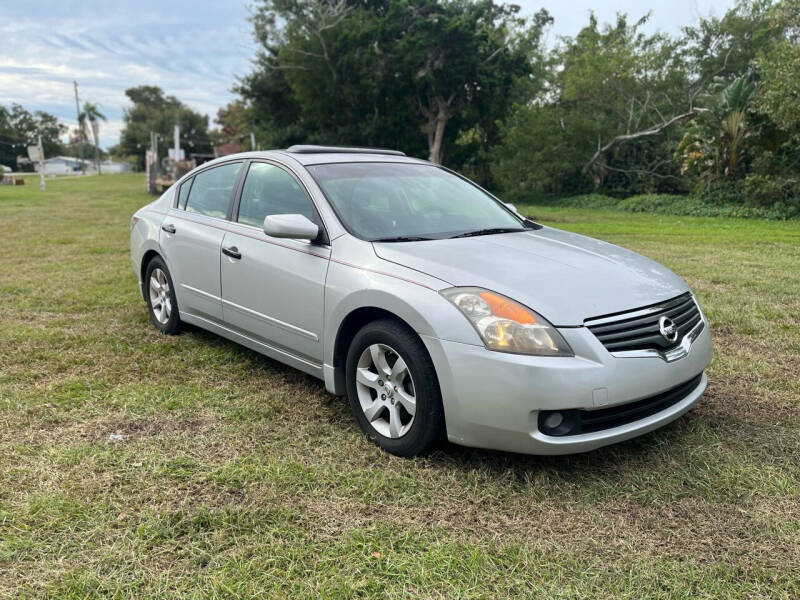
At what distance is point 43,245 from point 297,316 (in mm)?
8747

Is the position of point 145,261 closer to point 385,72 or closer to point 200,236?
point 200,236

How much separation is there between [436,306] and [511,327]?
1.16 feet

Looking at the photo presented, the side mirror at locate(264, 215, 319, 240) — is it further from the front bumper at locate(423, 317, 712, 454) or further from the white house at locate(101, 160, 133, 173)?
the white house at locate(101, 160, 133, 173)

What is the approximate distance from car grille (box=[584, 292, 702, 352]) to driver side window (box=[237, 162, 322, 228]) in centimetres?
177

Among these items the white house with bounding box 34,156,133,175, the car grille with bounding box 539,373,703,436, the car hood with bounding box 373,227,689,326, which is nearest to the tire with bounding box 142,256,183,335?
the car hood with bounding box 373,227,689,326

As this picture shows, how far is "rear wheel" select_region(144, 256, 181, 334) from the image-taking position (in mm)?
5105

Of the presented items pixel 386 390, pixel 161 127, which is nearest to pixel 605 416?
pixel 386 390

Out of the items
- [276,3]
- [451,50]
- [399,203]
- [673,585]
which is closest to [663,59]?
[451,50]

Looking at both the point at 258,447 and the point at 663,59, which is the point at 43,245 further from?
the point at 663,59

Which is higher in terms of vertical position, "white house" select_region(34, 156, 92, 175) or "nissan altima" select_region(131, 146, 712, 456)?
"nissan altima" select_region(131, 146, 712, 456)

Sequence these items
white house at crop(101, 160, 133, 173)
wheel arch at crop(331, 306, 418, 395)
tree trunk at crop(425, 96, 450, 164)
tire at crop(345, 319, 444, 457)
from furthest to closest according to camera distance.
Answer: white house at crop(101, 160, 133, 173) → tree trunk at crop(425, 96, 450, 164) → wheel arch at crop(331, 306, 418, 395) → tire at crop(345, 319, 444, 457)

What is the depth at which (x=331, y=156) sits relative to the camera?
4.32m

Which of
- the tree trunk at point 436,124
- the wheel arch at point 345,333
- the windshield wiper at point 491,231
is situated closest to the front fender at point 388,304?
the wheel arch at point 345,333

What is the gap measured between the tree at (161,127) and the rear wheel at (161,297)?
269 feet
